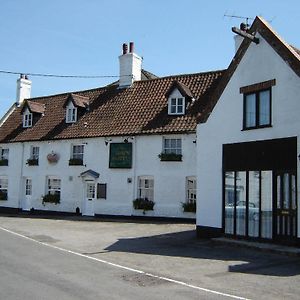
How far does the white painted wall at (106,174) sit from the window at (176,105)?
5.03ft

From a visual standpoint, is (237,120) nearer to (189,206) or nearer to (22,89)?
(189,206)

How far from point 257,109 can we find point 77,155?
50.9 ft

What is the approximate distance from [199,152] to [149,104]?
957cm

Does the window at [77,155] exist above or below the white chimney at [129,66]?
below

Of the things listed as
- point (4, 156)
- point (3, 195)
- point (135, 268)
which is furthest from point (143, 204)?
point (135, 268)

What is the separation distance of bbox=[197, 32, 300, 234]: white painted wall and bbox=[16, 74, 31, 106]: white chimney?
74.5ft

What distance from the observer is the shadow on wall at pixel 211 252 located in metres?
11.9

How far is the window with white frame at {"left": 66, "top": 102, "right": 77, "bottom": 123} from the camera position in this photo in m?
31.0

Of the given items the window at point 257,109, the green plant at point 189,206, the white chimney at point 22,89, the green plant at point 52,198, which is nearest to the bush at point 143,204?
the green plant at point 189,206

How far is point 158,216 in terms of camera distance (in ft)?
84.5

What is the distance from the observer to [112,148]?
90.5 feet

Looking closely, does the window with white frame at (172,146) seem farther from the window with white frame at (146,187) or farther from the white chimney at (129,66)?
the white chimney at (129,66)

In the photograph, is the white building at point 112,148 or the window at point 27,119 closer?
the white building at point 112,148

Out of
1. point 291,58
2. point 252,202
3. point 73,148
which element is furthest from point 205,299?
point 73,148
